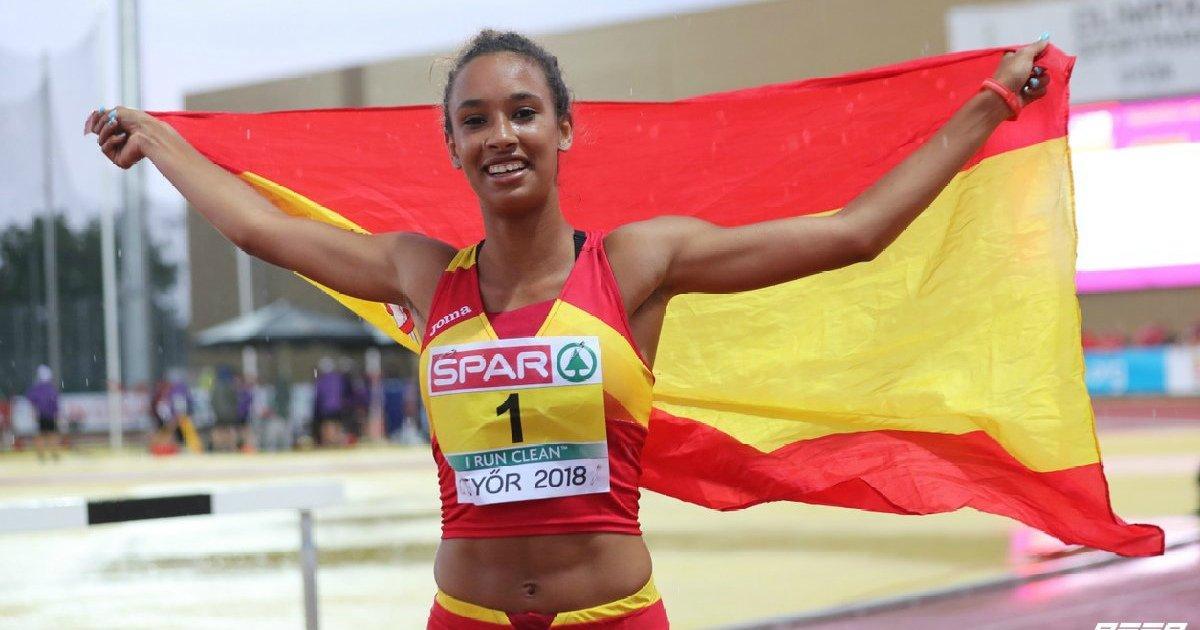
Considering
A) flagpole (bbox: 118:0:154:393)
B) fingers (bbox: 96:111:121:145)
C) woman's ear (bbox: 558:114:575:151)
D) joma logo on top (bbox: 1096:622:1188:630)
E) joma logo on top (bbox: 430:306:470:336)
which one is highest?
flagpole (bbox: 118:0:154:393)

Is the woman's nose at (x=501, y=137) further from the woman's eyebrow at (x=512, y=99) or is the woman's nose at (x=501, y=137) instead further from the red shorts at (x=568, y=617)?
the red shorts at (x=568, y=617)

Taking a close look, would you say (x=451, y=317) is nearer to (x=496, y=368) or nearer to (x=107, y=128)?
(x=496, y=368)

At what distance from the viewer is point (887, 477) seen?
12.8 feet

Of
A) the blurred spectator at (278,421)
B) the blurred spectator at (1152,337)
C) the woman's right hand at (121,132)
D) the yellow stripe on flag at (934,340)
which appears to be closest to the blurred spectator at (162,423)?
the blurred spectator at (278,421)

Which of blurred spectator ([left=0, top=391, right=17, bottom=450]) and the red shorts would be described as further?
blurred spectator ([left=0, top=391, right=17, bottom=450])

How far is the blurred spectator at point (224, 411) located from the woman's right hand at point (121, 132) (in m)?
24.6

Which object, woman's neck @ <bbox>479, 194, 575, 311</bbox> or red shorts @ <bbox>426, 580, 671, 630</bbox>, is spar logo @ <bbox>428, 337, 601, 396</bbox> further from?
red shorts @ <bbox>426, 580, 671, 630</bbox>

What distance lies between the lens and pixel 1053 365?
3809 mm

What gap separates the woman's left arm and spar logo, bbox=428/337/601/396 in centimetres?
25

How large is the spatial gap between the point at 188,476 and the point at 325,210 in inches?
663

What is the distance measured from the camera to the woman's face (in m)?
2.71

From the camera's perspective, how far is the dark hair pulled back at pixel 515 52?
2.81 meters

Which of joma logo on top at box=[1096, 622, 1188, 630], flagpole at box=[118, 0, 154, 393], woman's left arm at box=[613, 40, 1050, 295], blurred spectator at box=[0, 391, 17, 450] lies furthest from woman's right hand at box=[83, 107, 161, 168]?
blurred spectator at box=[0, 391, 17, 450]

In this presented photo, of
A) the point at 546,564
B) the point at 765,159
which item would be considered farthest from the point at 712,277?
the point at 765,159
